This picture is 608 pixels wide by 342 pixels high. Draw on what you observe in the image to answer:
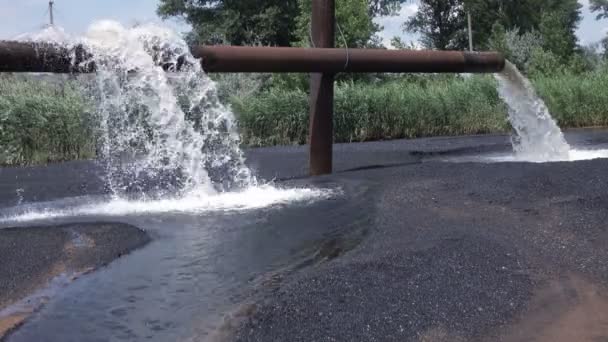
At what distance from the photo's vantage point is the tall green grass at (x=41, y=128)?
46.7 feet

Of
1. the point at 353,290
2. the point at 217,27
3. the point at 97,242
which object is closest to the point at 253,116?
the point at 97,242

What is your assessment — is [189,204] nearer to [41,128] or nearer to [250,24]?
[41,128]

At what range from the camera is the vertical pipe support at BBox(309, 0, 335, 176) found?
9.95 metres

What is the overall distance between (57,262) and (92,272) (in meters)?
0.39

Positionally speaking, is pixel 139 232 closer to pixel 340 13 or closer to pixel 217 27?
pixel 340 13

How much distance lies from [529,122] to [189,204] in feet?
22.9

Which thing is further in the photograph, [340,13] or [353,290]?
[340,13]

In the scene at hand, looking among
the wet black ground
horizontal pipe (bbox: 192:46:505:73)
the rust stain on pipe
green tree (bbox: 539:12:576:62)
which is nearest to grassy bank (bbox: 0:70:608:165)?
horizontal pipe (bbox: 192:46:505:73)

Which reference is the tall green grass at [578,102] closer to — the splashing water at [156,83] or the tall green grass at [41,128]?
the tall green grass at [41,128]

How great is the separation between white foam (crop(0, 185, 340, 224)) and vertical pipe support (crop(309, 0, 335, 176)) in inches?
63.7

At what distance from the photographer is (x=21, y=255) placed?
5.57 meters

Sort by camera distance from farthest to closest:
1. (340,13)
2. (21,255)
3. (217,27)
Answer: (217,27) < (340,13) < (21,255)

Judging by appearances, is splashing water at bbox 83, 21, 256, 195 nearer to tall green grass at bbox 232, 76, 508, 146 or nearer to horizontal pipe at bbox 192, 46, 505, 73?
horizontal pipe at bbox 192, 46, 505, 73

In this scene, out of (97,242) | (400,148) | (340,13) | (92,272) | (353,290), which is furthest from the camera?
(340,13)
